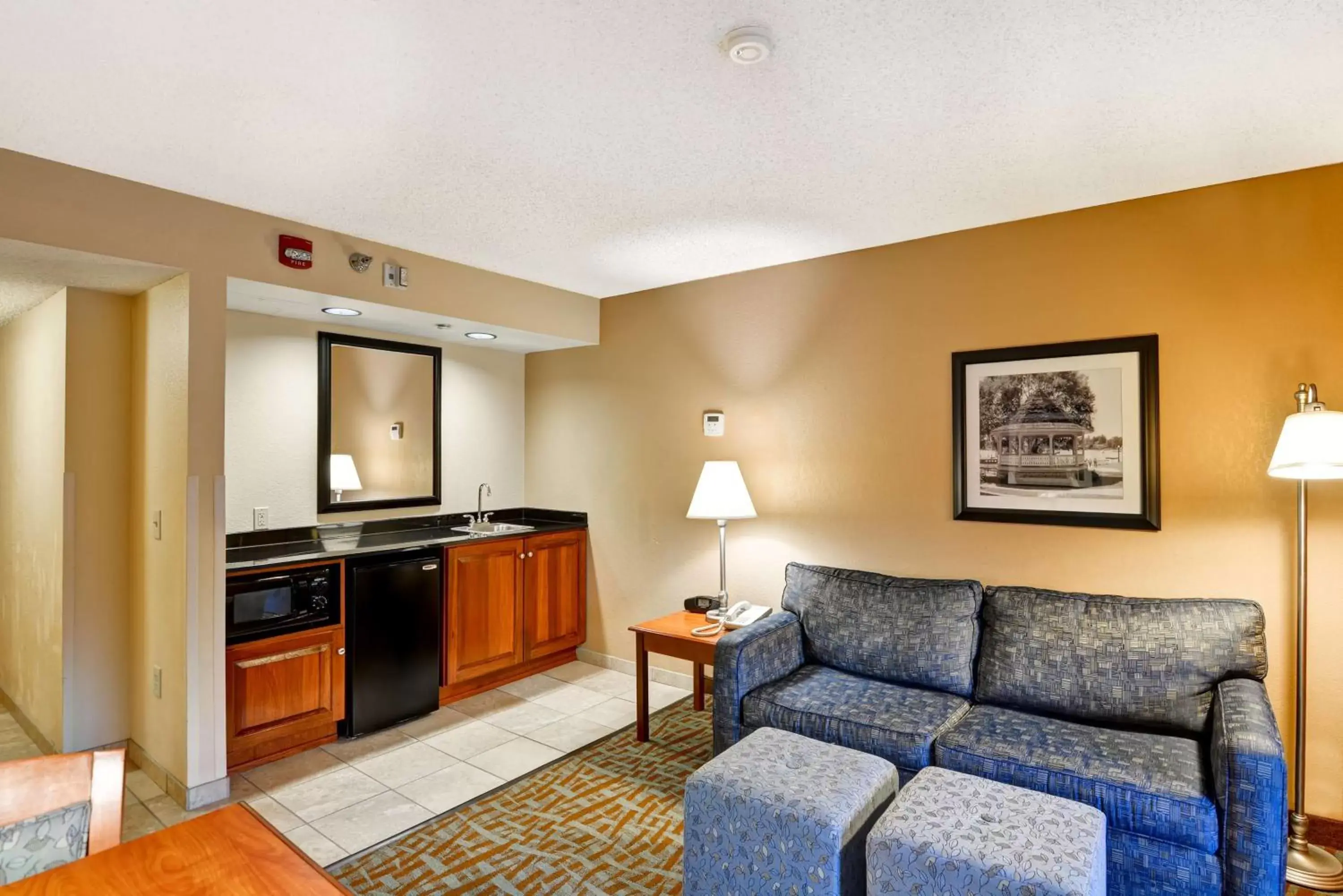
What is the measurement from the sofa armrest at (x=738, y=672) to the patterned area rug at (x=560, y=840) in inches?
14.1

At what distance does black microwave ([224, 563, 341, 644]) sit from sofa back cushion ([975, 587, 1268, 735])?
2960 millimetres

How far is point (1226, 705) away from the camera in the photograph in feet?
7.21

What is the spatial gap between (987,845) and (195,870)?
1.73m

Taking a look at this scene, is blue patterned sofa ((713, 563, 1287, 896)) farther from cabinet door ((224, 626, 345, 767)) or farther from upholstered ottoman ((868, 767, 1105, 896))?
cabinet door ((224, 626, 345, 767))

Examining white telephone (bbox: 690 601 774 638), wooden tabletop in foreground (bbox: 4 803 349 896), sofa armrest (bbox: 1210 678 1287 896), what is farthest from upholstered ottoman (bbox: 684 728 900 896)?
wooden tabletop in foreground (bbox: 4 803 349 896)

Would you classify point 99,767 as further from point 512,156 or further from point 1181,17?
point 1181,17

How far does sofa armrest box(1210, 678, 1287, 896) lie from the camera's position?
1892 millimetres

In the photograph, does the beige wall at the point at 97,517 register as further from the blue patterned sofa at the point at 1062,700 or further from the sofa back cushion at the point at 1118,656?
the sofa back cushion at the point at 1118,656

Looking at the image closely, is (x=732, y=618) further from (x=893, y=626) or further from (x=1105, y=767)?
(x=1105, y=767)

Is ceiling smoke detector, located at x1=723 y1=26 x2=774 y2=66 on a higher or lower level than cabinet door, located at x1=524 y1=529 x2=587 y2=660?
higher

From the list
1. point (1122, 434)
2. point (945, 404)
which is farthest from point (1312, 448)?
point (945, 404)

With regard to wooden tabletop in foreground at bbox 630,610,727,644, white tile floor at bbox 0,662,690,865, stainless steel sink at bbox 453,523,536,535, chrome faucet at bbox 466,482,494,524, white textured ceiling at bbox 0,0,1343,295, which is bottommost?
white tile floor at bbox 0,662,690,865

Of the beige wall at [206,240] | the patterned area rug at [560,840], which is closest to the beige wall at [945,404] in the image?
the beige wall at [206,240]

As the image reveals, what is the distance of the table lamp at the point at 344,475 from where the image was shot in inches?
157
